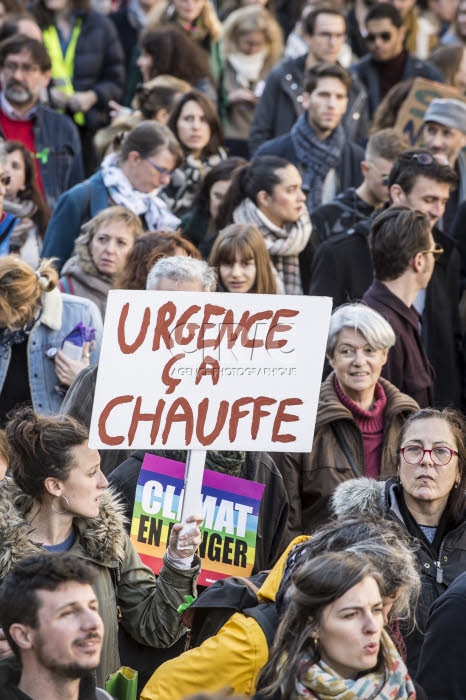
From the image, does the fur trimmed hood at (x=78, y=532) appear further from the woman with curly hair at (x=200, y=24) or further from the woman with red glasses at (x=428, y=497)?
the woman with curly hair at (x=200, y=24)

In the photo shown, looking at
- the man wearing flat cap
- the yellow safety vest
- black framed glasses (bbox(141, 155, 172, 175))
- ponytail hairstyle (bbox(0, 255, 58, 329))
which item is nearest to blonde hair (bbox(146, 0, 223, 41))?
the yellow safety vest

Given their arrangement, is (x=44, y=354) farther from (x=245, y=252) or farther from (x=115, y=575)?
(x=115, y=575)

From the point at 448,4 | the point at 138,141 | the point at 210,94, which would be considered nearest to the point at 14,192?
the point at 138,141

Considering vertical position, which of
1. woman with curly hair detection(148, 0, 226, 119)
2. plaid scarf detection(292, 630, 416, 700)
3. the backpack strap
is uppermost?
woman with curly hair detection(148, 0, 226, 119)

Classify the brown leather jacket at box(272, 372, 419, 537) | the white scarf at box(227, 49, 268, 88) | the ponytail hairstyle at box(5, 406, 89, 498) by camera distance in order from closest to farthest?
the ponytail hairstyle at box(5, 406, 89, 498) → the brown leather jacket at box(272, 372, 419, 537) → the white scarf at box(227, 49, 268, 88)

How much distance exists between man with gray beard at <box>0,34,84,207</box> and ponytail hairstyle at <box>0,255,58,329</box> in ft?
11.2

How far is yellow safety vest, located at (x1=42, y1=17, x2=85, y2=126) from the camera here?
38.0 ft

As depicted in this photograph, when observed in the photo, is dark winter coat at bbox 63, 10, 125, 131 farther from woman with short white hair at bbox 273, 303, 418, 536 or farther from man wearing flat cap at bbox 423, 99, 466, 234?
woman with short white hair at bbox 273, 303, 418, 536

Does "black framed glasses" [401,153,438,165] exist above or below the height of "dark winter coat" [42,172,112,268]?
above

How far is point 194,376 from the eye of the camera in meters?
5.31

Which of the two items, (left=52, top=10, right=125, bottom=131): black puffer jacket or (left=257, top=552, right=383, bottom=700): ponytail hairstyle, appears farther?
(left=52, top=10, right=125, bottom=131): black puffer jacket

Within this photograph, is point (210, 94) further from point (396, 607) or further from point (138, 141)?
point (396, 607)

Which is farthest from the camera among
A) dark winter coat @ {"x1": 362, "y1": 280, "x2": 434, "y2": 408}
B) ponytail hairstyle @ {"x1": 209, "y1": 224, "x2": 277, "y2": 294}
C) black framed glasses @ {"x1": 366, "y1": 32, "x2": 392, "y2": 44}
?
black framed glasses @ {"x1": 366, "y1": 32, "x2": 392, "y2": 44}

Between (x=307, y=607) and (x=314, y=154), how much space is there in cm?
565
